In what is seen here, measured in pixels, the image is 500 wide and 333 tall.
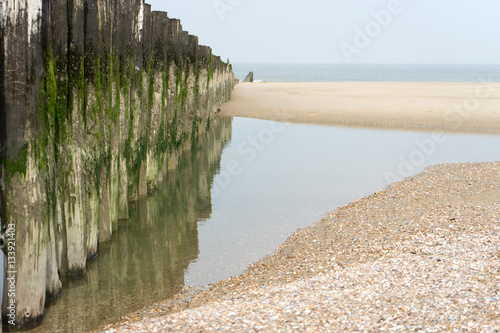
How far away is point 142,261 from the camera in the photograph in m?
6.43

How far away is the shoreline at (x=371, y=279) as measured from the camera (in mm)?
3848

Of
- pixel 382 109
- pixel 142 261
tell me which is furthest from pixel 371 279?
pixel 382 109

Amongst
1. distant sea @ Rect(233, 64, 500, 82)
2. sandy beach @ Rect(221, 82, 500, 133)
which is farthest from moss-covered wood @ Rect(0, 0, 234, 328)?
distant sea @ Rect(233, 64, 500, 82)

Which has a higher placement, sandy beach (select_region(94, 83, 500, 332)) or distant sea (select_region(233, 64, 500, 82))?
distant sea (select_region(233, 64, 500, 82))

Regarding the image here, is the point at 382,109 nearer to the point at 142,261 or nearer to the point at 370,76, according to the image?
the point at 142,261

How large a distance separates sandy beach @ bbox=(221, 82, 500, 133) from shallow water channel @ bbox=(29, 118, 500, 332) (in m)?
1.93

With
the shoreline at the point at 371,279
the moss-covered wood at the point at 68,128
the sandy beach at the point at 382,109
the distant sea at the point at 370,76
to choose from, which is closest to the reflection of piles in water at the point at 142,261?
the moss-covered wood at the point at 68,128

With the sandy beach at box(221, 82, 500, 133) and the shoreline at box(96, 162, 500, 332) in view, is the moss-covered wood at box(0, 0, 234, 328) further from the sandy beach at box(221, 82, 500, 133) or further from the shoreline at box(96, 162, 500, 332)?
the sandy beach at box(221, 82, 500, 133)

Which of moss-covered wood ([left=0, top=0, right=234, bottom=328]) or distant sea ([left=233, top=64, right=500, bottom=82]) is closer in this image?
moss-covered wood ([left=0, top=0, right=234, bottom=328])

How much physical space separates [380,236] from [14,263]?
4.05m

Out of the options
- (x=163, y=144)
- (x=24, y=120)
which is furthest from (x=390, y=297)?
(x=163, y=144)

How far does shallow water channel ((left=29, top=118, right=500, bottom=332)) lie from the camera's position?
554cm

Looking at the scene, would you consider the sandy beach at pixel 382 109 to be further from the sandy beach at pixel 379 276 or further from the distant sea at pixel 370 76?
the distant sea at pixel 370 76

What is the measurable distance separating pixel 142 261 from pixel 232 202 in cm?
290
